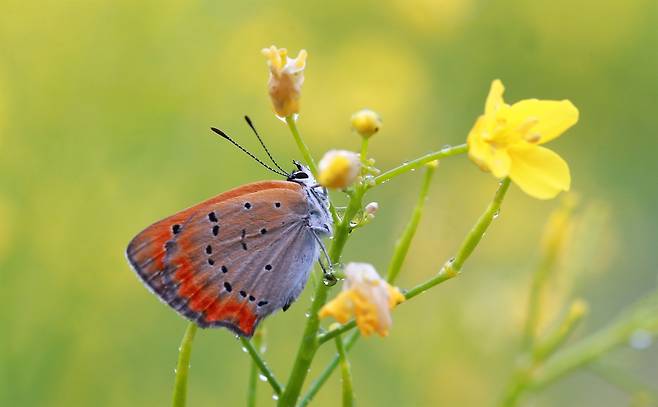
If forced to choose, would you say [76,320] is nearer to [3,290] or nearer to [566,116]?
[3,290]

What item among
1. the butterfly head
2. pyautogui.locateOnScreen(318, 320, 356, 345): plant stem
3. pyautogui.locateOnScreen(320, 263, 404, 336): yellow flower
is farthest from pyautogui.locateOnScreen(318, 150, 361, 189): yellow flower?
the butterfly head

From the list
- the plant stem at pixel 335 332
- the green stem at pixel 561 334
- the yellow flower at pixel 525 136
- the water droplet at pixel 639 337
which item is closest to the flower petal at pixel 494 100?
the yellow flower at pixel 525 136

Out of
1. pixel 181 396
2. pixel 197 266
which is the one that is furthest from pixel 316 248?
pixel 181 396

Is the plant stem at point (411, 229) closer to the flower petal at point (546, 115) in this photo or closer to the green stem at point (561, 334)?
the flower petal at point (546, 115)

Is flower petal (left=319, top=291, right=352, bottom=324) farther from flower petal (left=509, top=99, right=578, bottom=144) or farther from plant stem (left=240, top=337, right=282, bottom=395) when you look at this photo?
flower petal (left=509, top=99, right=578, bottom=144)

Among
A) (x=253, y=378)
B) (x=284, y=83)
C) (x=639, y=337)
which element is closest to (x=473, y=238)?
(x=284, y=83)

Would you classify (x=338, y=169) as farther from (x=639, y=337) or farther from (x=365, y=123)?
(x=639, y=337)
